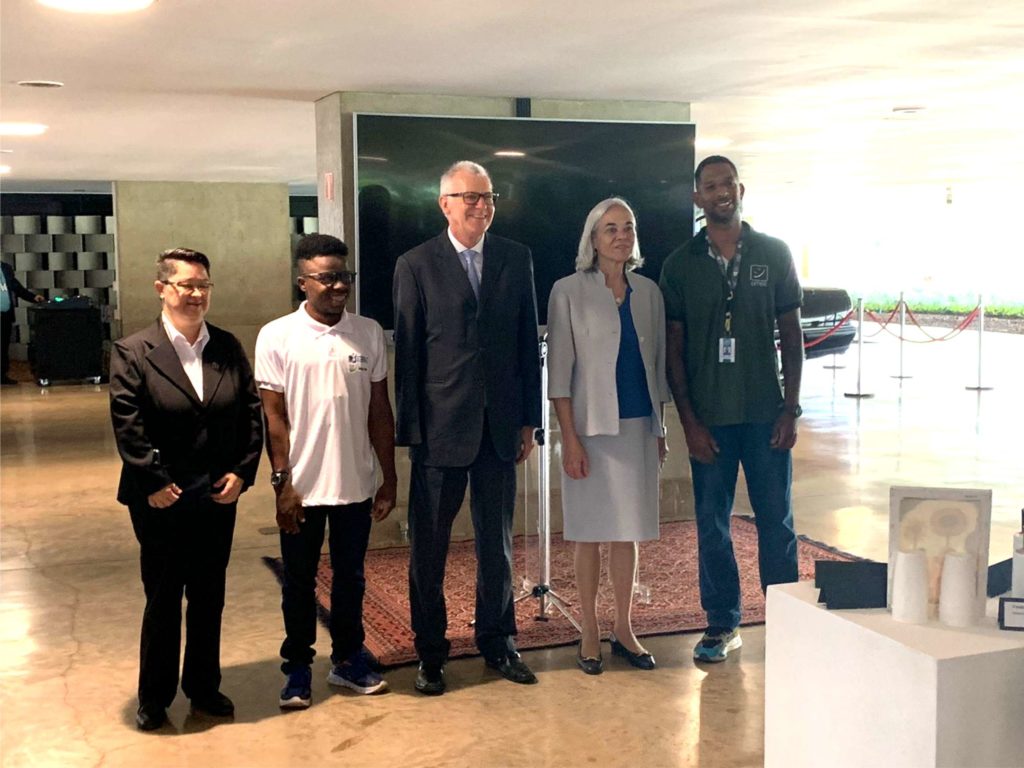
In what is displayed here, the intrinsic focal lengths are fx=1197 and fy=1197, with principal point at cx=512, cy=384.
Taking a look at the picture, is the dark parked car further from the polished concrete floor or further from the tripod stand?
the tripod stand

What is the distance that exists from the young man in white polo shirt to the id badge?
1192mm

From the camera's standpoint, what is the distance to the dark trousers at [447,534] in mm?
4020

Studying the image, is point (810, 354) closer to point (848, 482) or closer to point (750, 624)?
point (848, 482)

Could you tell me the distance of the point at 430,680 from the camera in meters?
4.07

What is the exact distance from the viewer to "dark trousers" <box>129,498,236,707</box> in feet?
12.0

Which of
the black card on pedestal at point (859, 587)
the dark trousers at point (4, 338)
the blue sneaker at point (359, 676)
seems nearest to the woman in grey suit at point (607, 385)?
the blue sneaker at point (359, 676)

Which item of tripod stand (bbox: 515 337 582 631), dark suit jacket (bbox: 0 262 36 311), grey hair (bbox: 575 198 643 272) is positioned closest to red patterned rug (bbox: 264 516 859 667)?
tripod stand (bbox: 515 337 582 631)

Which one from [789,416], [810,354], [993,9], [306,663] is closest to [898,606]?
[789,416]

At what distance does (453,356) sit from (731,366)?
39.4 inches

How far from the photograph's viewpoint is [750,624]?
4805 mm

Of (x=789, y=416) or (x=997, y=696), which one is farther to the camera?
(x=789, y=416)

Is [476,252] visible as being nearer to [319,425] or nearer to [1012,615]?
[319,425]

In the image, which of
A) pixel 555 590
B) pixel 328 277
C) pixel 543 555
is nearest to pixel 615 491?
pixel 543 555

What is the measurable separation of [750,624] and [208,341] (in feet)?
8.02
